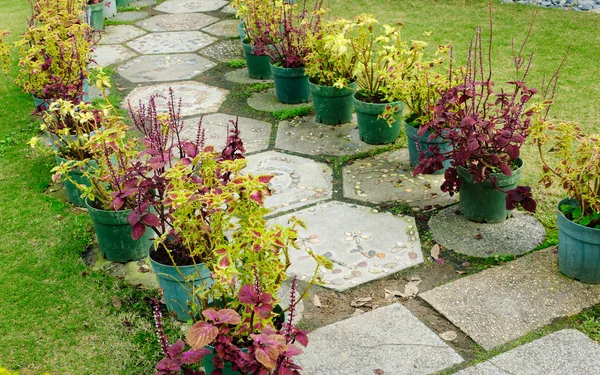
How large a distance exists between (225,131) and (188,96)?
0.98 metres

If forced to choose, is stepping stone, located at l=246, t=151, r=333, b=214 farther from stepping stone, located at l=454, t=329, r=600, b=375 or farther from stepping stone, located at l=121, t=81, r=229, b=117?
stepping stone, located at l=454, t=329, r=600, b=375

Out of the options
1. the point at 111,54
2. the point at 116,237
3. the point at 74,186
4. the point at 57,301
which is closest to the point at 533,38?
the point at 111,54

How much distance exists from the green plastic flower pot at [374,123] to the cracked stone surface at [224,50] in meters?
2.63

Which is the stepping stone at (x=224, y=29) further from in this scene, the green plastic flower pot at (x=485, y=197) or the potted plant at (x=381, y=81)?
the green plastic flower pot at (x=485, y=197)

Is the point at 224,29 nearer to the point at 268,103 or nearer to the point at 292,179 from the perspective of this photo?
the point at 268,103

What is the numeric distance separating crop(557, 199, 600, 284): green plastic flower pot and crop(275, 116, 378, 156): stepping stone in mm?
1916

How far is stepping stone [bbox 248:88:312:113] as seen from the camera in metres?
5.88

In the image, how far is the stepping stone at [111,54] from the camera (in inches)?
285

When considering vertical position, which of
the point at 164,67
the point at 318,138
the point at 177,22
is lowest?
the point at 318,138

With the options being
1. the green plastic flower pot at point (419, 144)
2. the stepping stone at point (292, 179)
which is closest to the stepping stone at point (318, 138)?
the stepping stone at point (292, 179)

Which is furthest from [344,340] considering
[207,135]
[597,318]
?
[207,135]

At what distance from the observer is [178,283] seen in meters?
3.12

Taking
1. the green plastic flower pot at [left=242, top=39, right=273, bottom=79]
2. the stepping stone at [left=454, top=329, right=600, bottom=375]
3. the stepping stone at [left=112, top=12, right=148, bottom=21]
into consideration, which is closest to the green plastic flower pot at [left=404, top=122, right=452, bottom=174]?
the stepping stone at [left=454, top=329, right=600, bottom=375]

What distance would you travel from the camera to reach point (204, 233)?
299cm
